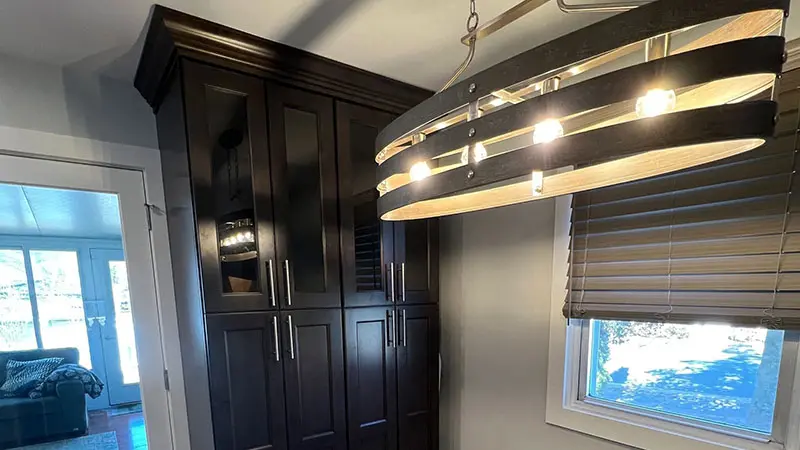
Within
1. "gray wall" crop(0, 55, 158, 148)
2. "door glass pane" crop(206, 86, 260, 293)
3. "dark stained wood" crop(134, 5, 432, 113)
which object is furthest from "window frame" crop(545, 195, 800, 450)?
"gray wall" crop(0, 55, 158, 148)

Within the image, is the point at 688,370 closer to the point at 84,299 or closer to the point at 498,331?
the point at 498,331

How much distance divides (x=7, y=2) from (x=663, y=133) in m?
1.69

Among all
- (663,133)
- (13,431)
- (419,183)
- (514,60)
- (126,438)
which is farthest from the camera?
(126,438)

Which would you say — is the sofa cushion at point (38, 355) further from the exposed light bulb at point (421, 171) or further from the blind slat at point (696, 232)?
the blind slat at point (696, 232)

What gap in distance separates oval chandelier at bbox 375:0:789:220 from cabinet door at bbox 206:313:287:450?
86cm

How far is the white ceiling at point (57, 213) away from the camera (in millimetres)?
1508

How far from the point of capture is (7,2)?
3.79ft

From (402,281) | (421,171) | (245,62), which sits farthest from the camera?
(402,281)

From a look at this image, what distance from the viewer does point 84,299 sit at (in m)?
1.66

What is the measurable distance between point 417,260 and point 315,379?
707mm

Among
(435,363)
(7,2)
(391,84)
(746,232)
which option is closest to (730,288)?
(746,232)

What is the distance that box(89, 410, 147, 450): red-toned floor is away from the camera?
1.72 metres

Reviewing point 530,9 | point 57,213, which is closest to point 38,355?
point 57,213

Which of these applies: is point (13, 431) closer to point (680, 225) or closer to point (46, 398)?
point (46, 398)
